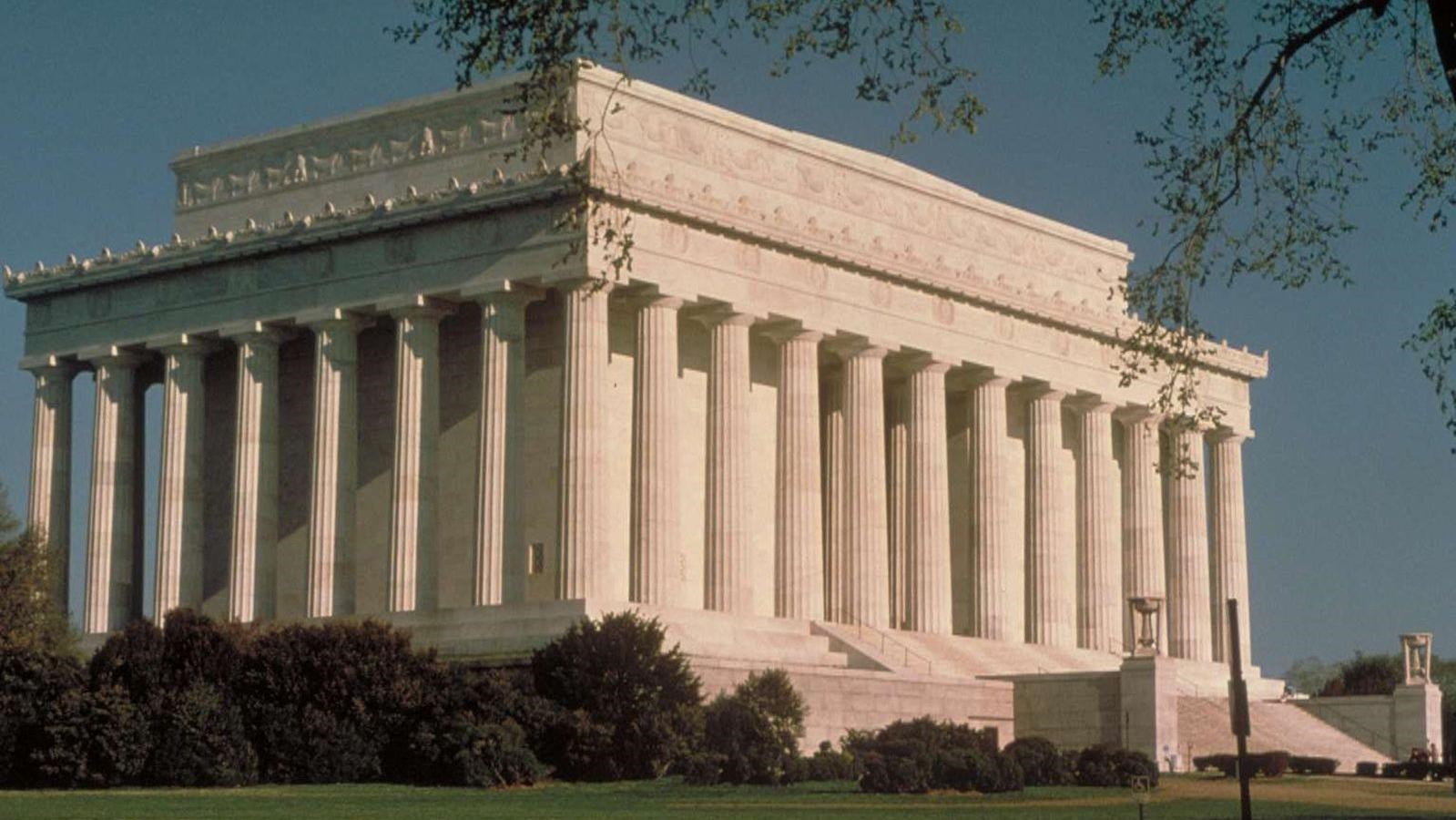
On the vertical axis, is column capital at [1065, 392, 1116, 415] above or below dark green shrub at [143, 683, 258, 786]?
above

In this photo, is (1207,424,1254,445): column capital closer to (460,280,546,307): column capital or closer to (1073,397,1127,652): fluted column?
(1073,397,1127,652): fluted column

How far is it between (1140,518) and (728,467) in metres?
30.2

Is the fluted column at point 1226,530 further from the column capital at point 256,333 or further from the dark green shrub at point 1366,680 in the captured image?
the column capital at point 256,333

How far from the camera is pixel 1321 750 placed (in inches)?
3686

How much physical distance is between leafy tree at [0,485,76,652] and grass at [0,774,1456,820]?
1933cm

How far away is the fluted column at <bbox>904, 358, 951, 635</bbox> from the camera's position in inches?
3903

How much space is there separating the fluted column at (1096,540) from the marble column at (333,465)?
109ft

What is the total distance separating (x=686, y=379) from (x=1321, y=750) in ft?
86.8

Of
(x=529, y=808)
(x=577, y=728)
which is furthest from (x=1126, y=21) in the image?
(x=577, y=728)

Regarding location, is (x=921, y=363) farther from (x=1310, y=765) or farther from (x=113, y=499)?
(x=113, y=499)

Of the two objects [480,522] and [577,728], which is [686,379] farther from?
[577,728]

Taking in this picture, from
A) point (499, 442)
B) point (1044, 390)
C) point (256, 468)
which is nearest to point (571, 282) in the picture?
point (499, 442)

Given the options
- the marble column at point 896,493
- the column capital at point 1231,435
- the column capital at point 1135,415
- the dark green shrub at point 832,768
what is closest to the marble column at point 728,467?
the marble column at point 896,493

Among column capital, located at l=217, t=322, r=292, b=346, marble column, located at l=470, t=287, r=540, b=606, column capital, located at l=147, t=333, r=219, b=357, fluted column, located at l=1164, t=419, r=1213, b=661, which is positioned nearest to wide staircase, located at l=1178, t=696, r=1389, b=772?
fluted column, located at l=1164, t=419, r=1213, b=661
